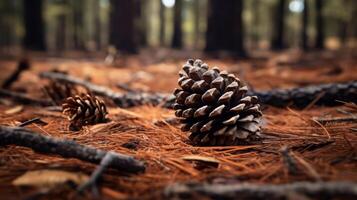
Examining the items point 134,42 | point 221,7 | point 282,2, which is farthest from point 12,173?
point 282,2

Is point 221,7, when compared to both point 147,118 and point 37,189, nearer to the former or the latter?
point 147,118

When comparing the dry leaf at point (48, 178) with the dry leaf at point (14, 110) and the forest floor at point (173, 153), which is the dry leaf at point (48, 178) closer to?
the forest floor at point (173, 153)


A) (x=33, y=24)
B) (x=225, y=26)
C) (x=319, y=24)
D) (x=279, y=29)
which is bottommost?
(x=225, y=26)

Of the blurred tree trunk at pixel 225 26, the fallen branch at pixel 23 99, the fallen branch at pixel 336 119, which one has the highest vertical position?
the blurred tree trunk at pixel 225 26

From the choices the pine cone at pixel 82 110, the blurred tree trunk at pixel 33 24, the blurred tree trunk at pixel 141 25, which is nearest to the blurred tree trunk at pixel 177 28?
the blurred tree trunk at pixel 141 25

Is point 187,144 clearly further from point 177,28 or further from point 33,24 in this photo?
point 177,28

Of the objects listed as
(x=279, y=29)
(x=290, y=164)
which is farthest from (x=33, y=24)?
(x=290, y=164)
